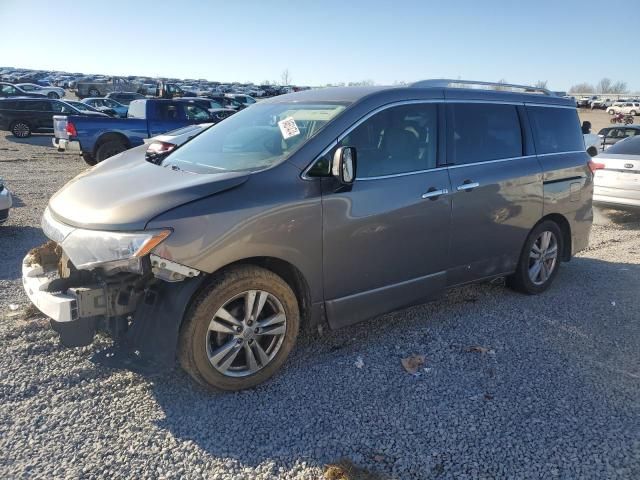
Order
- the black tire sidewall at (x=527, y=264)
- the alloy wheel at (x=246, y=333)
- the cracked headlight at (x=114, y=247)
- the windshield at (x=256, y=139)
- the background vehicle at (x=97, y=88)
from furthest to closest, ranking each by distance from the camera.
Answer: the background vehicle at (x=97, y=88), the black tire sidewall at (x=527, y=264), the windshield at (x=256, y=139), the alloy wheel at (x=246, y=333), the cracked headlight at (x=114, y=247)

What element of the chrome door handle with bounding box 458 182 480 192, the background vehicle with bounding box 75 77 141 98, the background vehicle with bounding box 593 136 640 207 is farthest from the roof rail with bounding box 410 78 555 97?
the background vehicle with bounding box 75 77 141 98

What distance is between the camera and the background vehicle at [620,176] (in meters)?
8.35

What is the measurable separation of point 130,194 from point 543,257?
399 cm

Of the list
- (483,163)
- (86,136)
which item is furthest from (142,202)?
(86,136)

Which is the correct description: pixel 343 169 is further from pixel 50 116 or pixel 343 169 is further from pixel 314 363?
pixel 50 116

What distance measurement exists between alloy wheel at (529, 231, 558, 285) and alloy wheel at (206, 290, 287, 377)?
2900 millimetres

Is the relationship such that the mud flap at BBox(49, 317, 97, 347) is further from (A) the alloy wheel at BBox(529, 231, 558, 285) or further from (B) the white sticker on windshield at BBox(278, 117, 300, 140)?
(A) the alloy wheel at BBox(529, 231, 558, 285)

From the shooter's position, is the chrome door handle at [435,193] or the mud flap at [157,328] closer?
the mud flap at [157,328]

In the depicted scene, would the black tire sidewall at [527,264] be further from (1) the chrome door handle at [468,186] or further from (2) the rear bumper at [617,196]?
(2) the rear bumper at [617,196]

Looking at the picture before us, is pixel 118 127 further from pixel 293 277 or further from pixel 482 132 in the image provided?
pixel 293 277

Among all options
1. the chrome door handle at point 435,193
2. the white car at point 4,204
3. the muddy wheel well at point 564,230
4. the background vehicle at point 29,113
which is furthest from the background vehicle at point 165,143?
the background vehicle at point 29,113

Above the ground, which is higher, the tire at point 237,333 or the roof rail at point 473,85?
the roof rail at point 473,85

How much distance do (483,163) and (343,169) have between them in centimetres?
169

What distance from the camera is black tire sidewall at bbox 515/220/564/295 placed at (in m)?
4.97
